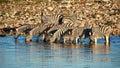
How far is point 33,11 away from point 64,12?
256 cm

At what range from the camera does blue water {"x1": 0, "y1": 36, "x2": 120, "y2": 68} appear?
101ft

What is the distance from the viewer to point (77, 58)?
33438 millimetres

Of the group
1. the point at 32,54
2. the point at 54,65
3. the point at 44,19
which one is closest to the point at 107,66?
the point at 54,65

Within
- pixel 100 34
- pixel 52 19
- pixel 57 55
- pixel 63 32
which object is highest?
pixel 57 55

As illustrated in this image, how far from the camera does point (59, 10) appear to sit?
60.1 metres

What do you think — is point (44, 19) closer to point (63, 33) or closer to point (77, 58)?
point (63, 33)

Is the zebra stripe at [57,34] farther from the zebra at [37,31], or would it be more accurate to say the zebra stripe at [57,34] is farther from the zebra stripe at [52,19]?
the zebra stripe at [52,19]

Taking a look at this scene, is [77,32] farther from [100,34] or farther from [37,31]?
[37,31]

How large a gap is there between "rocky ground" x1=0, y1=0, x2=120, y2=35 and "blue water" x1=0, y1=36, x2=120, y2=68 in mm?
11842

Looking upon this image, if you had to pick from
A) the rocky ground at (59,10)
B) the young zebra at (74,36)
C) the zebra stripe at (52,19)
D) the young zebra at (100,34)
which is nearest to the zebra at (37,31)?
the young zebra at (74,36)

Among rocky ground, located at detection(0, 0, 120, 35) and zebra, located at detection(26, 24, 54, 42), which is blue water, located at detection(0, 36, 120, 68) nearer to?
zebra, located at detection(26, 24, 54, 42)

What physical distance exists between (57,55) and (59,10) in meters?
25.5

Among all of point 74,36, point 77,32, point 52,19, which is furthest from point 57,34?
point 52,19

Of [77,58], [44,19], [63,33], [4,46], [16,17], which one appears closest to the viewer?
[77,58]
